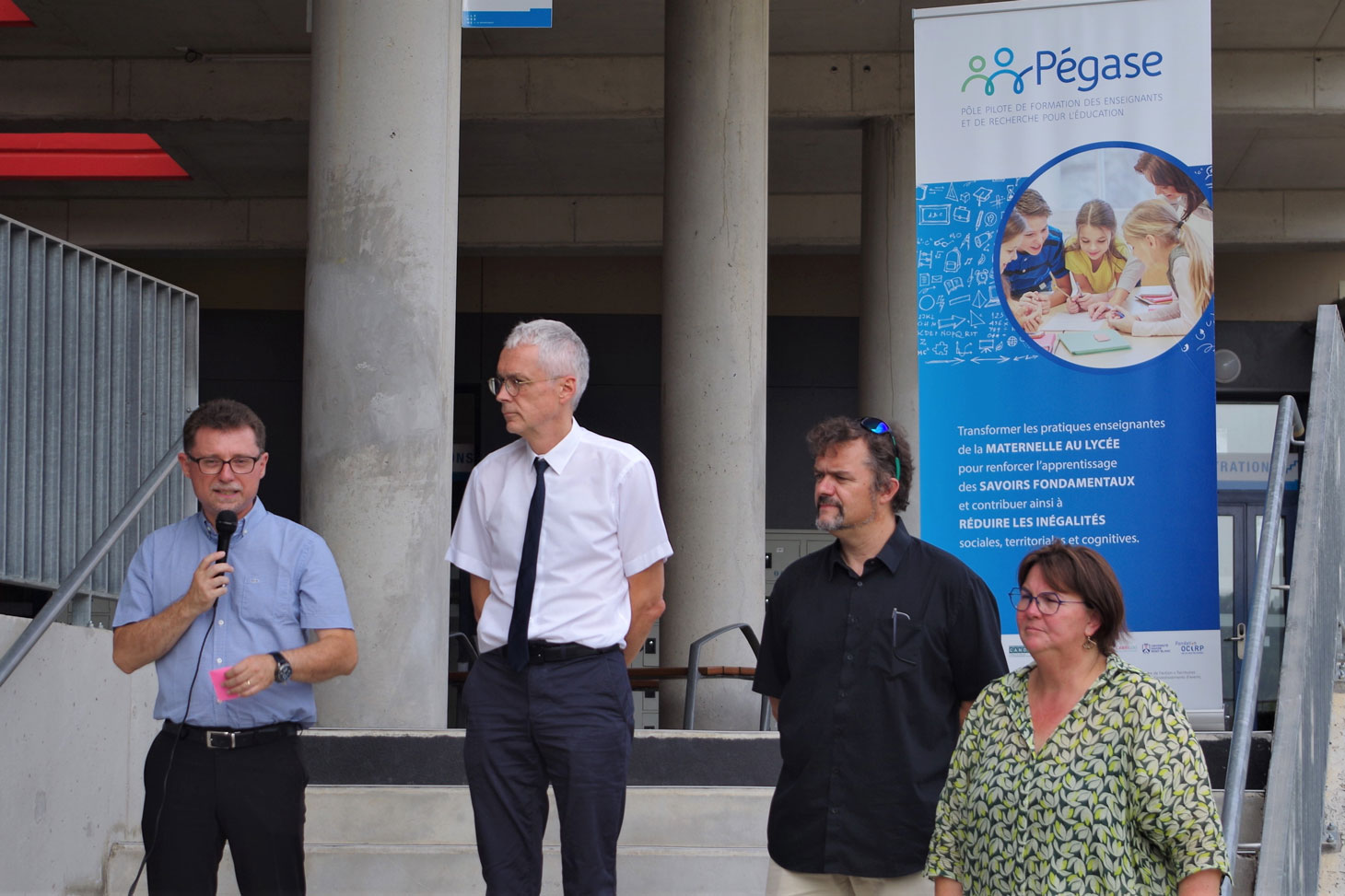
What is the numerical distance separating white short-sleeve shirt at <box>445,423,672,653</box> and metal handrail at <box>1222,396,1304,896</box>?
5.32 feet

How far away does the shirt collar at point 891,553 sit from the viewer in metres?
3.22

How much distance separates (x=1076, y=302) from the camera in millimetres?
5309

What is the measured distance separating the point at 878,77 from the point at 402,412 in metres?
7.79

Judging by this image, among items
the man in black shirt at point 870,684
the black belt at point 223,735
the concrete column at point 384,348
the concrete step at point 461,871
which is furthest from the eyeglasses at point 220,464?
the concrete column at point 384,348

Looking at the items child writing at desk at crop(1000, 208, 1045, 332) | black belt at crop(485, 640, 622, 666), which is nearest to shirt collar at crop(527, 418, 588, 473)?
black belt at crop(485, 640, 622, 666)

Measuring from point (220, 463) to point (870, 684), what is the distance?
1.54m

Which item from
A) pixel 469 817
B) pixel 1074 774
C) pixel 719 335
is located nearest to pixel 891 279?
pixel 719 335

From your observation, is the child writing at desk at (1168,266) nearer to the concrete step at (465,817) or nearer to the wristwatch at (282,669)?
the concrete step at (465,817)

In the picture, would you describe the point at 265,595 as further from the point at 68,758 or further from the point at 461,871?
the point at 68,758

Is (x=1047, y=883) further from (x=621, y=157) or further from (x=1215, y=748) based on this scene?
(x=621, y=157)

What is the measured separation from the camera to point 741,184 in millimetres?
9789

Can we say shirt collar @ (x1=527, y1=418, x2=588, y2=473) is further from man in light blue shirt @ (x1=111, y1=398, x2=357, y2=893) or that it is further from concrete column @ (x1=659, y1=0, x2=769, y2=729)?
concrete column @ (x1=659, y1=0, x2=769, y2=729)

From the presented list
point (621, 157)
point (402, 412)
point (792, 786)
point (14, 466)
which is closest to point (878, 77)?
point (621, 157)

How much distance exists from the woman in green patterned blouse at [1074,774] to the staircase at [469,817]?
2.22 m
